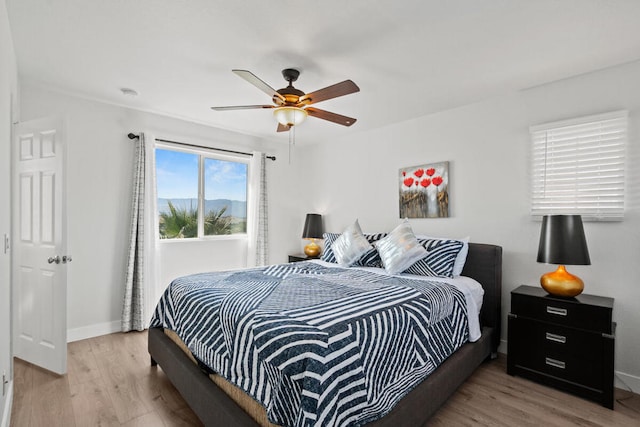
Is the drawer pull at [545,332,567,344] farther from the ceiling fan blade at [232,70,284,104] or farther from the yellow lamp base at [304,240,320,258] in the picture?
the yellow lamp base at [304,240,320,258]

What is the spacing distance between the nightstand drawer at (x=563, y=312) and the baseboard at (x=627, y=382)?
0.62 meters

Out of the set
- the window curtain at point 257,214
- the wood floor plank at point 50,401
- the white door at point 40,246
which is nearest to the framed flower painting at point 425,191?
the window curtain at point 257,214

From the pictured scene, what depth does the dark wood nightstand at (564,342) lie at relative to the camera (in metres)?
2.26

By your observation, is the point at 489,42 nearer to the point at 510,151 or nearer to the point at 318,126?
the point at 510,151

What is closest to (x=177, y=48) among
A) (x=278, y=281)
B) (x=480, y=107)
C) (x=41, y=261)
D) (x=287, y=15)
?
(x=287, y=15)

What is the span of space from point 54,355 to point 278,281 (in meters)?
1.97

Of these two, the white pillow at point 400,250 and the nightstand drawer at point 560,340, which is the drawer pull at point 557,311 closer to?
the nightstand drawer at point 560,340

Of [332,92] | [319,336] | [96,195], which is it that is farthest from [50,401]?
[332,92]

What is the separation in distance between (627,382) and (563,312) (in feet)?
2.59

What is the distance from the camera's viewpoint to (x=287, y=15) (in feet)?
6.46

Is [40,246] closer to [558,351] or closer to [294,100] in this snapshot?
[294,100]

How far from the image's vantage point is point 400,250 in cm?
314

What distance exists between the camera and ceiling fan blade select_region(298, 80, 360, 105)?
7.29 ft

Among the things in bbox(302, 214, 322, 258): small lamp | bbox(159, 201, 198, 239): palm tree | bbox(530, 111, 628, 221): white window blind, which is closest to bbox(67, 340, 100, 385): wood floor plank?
bbox(159, 201, 198, 239): palm tree
